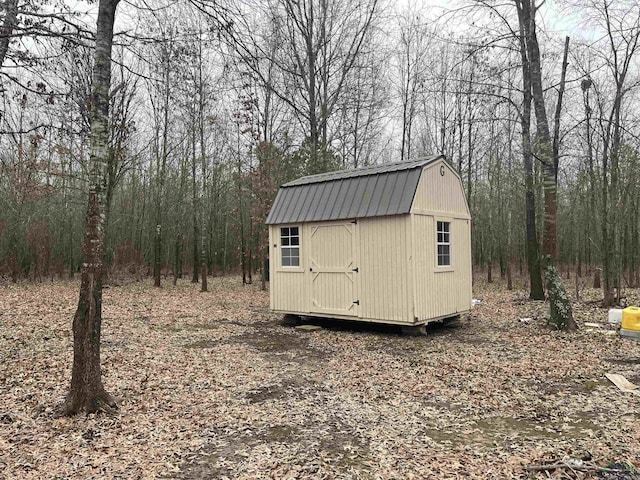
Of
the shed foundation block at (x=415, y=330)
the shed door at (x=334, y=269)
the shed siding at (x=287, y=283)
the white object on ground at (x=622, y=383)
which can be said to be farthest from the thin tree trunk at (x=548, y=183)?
the shed siding at (x=287, y=283)

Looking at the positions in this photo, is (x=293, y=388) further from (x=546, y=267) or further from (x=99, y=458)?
(x=546, y=267)

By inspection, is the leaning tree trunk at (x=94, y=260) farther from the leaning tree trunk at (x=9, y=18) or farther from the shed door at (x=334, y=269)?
the shed door at (x=334, y=269)

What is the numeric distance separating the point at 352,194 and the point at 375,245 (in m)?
1.18

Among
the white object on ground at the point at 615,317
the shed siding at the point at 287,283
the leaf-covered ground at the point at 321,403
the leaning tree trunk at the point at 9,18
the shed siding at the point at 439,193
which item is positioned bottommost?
the leaf-covered ground at the point at 321,403

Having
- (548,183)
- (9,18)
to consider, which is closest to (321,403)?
(9,18)

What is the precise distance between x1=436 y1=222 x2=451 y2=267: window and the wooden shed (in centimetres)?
2

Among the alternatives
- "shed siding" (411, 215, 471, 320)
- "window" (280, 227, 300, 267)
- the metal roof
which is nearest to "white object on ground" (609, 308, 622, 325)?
"shed siding" (411, 215, 471, 320)

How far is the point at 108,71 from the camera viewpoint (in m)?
4.31

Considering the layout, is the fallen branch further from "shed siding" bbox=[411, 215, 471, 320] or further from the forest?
"shed siding" bbox=[411, 215, 471, 320]

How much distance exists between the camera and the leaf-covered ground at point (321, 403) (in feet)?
10.9

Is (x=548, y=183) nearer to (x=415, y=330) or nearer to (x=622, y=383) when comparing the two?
(x=415, y=330)

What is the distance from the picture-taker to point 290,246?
949cm

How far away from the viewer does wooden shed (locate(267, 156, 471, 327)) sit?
7.82 m

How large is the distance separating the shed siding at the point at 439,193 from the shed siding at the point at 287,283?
2.58 m
